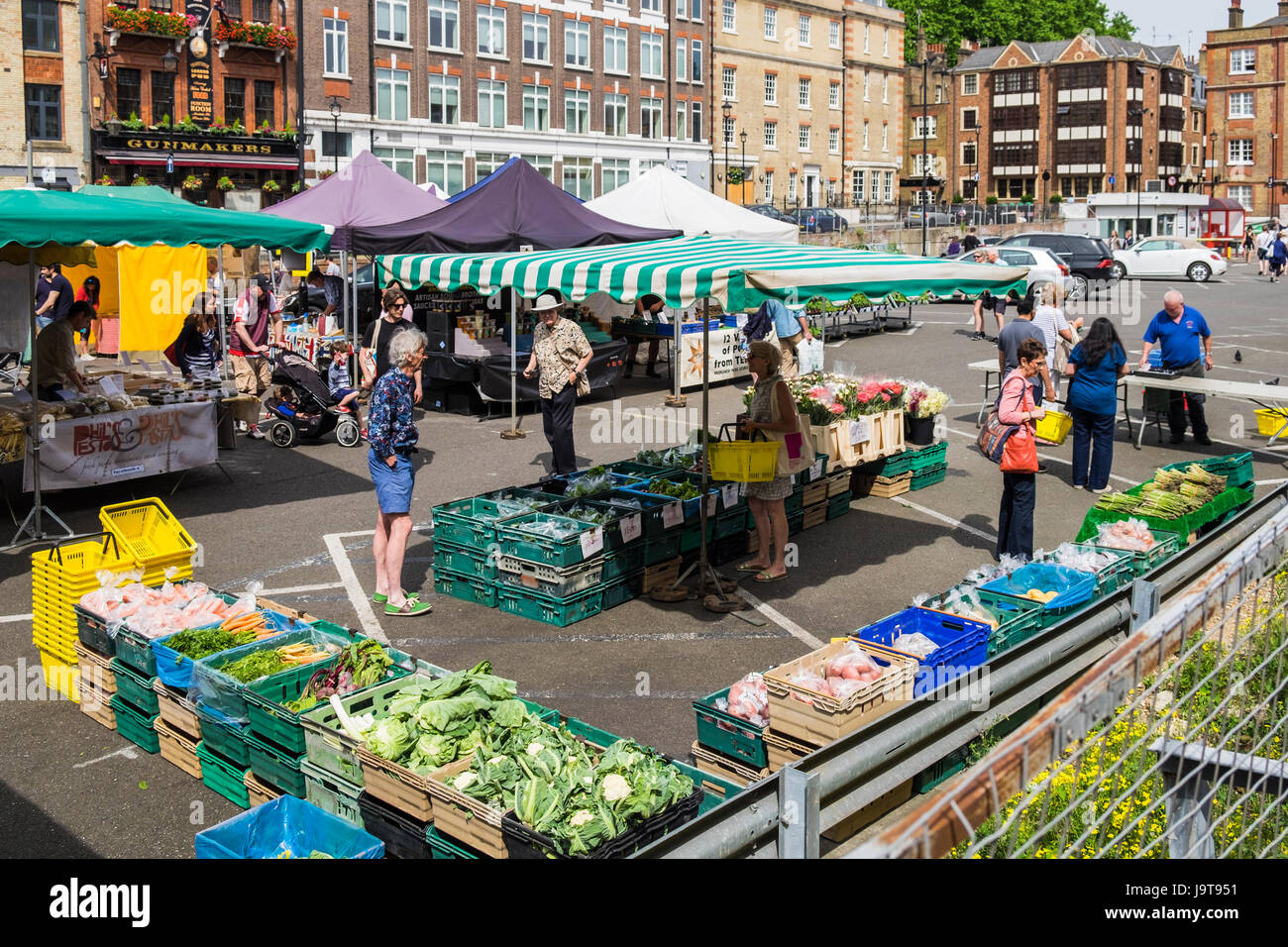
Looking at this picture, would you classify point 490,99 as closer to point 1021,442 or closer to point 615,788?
point 1021,442

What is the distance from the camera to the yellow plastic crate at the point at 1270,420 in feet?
49.3

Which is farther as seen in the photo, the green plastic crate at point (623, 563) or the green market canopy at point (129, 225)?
the green market canopy at point (129, 225)

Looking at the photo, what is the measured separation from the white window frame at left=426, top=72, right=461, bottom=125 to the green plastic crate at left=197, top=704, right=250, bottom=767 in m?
46.2

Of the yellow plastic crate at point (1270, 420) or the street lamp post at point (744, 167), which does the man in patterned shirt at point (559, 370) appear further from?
the street lamp post at point (744, 167)

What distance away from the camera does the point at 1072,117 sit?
8750cm

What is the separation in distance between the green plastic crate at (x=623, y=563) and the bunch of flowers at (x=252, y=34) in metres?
39.5

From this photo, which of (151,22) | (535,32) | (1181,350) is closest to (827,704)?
(1181,350)

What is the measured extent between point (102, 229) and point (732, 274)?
579 cm

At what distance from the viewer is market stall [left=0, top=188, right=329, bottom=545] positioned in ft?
32.1

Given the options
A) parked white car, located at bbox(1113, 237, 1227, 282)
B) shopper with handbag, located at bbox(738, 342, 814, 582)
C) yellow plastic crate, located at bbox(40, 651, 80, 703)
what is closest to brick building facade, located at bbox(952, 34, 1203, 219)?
parked white car, located at bbox(1113, 237, 1227, 282)

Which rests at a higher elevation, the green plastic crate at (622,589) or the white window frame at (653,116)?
the white window frame at (653,116)

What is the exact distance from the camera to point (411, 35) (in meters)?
48.6

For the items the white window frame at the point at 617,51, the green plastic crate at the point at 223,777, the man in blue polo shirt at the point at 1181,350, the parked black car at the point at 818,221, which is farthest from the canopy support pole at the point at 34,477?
the white window frame at the point at 617,51
